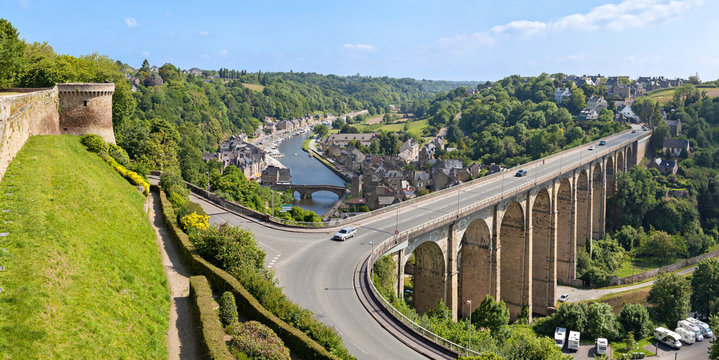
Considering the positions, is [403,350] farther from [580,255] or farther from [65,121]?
[580,255]

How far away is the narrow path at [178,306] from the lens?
63.0ft

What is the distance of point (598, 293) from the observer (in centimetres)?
6181

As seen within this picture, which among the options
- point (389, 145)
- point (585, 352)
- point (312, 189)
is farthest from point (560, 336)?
point (389, 145)

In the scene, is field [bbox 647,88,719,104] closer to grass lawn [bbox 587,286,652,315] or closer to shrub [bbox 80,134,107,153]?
grass lawn [bbox 587,286,652,315]

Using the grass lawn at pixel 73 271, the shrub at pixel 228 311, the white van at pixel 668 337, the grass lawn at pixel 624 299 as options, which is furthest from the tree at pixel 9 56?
the white van at pixel 668 337

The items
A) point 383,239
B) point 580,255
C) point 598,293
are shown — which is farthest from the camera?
point 580,255

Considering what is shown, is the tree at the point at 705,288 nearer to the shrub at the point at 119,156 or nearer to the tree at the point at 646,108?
the shrub at the point at 119,156

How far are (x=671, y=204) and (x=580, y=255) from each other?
25.3m

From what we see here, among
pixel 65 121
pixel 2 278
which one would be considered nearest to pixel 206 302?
pixel 2 278

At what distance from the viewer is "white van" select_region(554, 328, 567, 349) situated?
155 feet

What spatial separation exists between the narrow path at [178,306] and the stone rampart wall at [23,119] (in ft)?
28.8

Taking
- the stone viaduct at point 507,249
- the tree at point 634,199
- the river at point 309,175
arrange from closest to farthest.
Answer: the stone viaduct at point 507,249 < the tree at point 634,199 < the river at point 309,175

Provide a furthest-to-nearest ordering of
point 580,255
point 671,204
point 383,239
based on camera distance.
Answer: point 671,204 → point 580,255 → point 383,239

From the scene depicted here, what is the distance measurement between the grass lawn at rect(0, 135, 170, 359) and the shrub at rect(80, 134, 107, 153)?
36.1ft
